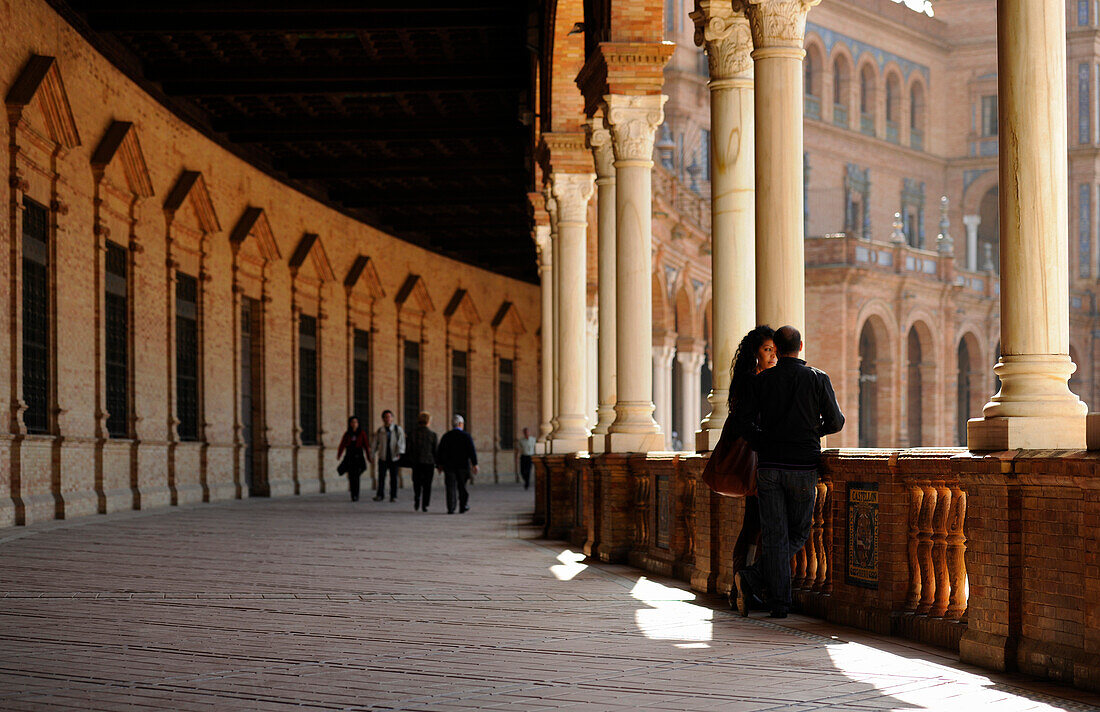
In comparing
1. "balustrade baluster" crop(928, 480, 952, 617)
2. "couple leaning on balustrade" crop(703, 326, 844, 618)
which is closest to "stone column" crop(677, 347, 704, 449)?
"couple leaning on balustrade" crop(703, 326, 844, 618)

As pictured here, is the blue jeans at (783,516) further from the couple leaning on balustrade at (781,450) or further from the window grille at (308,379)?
the window grille at (308,379)

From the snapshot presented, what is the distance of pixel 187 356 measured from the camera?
23438 mm

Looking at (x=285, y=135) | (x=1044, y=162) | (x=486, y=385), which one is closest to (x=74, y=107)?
(x=285, y=135)

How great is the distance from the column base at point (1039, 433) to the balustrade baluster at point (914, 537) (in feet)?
2.72

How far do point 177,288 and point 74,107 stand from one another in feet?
15.7

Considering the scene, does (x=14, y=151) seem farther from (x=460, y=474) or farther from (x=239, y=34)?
(x=460, y=474)

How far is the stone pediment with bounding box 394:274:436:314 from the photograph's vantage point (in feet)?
118

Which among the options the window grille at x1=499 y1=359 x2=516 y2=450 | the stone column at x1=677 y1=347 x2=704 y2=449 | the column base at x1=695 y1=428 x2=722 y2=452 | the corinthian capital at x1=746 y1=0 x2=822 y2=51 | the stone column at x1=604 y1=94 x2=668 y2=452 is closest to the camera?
the corinthian capital at x1=746 y1=0 x2=822 y2=51

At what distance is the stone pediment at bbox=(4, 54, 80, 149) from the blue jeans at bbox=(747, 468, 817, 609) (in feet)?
38.2

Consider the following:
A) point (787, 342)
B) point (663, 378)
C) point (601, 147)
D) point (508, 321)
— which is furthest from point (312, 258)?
point (787, 342)

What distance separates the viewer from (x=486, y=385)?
138ft

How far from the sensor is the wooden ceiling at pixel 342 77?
1866 centimetres

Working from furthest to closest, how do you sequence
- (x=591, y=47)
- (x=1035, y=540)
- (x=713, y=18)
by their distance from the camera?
(x=591, y=47) → (x=713, y=18) → (x=1035, y=540)

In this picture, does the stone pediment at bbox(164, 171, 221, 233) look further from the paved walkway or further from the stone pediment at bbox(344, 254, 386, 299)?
the paved walkway
